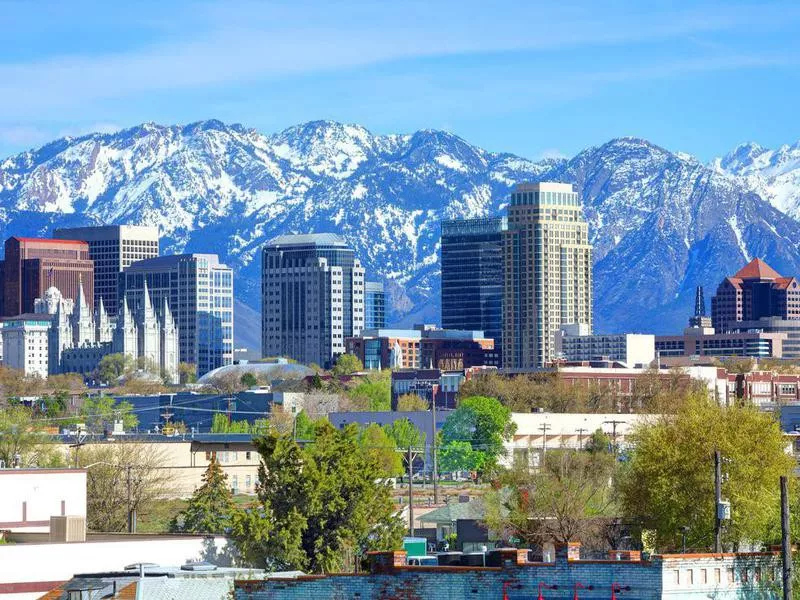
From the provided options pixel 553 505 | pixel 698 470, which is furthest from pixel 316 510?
pixel 553 505

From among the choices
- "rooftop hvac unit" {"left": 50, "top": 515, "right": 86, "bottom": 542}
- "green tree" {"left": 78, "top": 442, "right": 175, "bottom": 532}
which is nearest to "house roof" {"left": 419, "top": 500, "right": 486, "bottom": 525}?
"green tree" {"left": 78, "top": 442, "right": 175, "bottom": 532}

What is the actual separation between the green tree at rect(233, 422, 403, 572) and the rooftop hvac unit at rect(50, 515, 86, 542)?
22.5 feet

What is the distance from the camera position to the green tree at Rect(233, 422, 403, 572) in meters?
88.7

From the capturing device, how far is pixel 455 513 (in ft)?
446

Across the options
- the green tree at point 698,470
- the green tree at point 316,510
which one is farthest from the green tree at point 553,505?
the green tree at point 316,510

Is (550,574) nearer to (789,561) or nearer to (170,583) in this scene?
(789,561)

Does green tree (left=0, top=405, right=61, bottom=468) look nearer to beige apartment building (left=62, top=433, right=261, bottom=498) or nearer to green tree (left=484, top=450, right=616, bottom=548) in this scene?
beige apartment building (left=62, top=433, right=261, bottom=498)

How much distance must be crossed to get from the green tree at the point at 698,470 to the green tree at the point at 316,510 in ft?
47.5

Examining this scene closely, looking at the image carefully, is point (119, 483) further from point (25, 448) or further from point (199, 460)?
point (199, 460)

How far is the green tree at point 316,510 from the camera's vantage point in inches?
3492

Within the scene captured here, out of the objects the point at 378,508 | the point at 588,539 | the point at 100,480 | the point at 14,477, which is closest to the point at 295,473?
the point at 378,508

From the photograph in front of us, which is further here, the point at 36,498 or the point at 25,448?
the point at 25,448

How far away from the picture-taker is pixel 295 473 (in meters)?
91.8

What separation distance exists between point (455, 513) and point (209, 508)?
17.5 m
